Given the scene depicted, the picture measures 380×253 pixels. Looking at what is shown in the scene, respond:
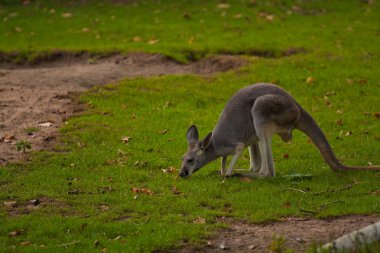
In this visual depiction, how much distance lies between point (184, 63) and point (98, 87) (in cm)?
268

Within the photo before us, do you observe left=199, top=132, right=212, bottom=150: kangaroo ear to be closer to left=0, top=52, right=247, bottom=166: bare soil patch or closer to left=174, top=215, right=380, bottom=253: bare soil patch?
left=174, top=215, right=380, bottom=253: bare soil patch

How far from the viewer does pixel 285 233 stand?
7961 mm

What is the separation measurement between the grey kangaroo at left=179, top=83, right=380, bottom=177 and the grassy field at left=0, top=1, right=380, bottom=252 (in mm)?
306

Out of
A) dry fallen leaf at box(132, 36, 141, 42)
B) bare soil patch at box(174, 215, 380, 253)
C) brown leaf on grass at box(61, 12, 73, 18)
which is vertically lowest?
bare soil patch at box(174, 215, 380, 253)

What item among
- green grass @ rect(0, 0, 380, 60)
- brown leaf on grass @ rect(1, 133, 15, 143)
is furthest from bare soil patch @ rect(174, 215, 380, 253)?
green grass @ rect(0, 0, 380, 60)

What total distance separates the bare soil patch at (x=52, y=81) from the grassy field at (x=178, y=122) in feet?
1.15

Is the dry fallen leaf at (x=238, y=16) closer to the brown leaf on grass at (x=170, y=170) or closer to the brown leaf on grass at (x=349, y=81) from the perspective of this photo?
the brown leaf on grass at (x=349, y=81)

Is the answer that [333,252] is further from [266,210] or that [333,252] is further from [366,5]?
[366,5]

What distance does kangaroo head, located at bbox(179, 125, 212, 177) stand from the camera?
10.3m

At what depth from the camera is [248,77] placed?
15.9 metres

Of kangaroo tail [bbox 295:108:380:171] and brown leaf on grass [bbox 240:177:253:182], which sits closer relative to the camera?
brown leaf on grass [bbox 240:177:253:182]

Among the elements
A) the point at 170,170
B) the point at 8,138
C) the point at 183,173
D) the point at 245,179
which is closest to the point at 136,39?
the point at 8,138

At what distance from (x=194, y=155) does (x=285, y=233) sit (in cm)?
272

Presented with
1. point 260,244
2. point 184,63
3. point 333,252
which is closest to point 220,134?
point 260,244
